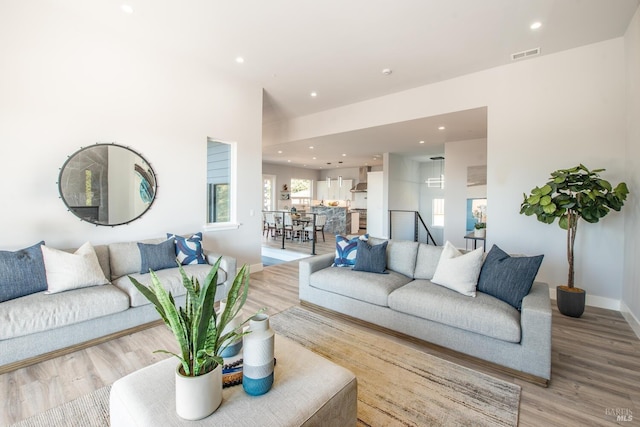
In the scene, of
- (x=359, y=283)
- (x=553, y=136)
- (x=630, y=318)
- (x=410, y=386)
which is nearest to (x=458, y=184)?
(x=553, y=136)

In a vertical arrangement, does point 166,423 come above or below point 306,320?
above

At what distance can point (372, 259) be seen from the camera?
3350 mm

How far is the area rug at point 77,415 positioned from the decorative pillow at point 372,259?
Answer: 2.48m

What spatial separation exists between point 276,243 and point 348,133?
399cm

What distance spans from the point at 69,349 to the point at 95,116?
257 centimetres

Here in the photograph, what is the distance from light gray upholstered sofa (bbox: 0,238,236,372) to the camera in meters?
2.20

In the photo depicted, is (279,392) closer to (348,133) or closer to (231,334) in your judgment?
(231,334)

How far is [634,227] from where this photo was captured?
10.6 feet

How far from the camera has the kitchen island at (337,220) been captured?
1051 centimetres

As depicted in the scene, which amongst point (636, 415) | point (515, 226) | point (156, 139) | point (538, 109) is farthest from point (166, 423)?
point (538, 109)

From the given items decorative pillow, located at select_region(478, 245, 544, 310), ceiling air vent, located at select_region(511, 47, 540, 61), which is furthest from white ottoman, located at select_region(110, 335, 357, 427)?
ceiling air vent, located at select_region(511, 47, 540, 61)

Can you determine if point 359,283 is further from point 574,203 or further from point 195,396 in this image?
point 574,203

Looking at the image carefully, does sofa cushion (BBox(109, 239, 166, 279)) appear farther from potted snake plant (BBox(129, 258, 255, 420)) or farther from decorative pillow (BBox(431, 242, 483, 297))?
decorative pillow (BBox(431, 242, 483, 297))

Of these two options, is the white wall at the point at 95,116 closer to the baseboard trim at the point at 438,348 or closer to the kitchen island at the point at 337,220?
the baseboard trim at the point at 438,348
